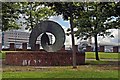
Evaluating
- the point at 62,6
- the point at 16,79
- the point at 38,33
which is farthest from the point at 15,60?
the point at 16,79

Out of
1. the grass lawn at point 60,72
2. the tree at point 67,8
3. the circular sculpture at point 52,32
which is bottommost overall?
the grass lawn at point 60,72

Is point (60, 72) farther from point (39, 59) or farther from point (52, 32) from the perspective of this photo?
point (52, 32)

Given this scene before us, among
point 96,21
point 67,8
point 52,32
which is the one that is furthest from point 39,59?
point 96,21

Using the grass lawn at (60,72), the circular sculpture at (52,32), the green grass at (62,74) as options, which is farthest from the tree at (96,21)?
the green grass at (62,74)

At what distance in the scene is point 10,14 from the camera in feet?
91.1

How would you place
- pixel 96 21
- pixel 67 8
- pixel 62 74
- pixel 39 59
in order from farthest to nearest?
pixel 96 21 → pixel 39 59 → pixel 67 8 → pixel 62 74

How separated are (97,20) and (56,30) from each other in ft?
16.0

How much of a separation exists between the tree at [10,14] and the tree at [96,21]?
559 cm

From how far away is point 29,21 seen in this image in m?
33.9

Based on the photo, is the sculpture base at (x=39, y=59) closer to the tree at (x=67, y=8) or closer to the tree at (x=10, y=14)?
the tree at (x=67, y=8)

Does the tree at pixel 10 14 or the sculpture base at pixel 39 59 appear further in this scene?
the tree at pixel 10 14

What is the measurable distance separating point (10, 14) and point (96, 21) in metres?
7.52

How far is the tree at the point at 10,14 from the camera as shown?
2497 cm

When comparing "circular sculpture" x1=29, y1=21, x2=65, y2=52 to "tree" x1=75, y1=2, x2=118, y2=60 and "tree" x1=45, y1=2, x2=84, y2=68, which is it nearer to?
"tree" x1=75, y1=2, x2=118, y2=60
